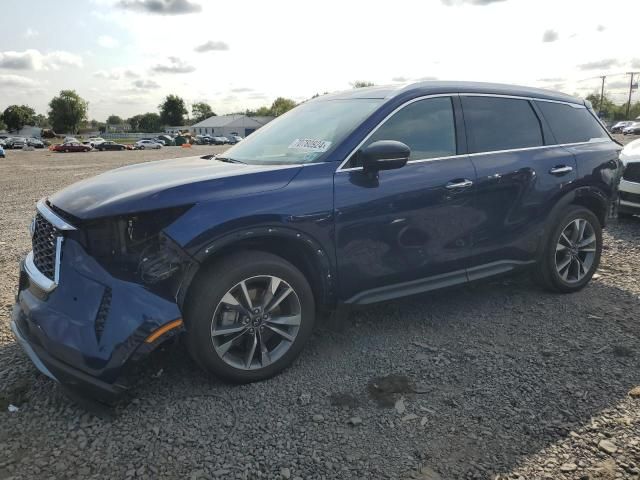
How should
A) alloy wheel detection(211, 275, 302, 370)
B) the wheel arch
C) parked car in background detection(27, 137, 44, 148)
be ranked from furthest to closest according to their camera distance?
1. parked car in background detection(27, 137, 44, 148)
2. alloy wheel detection(211, 275, 302, 370)
3. the wheel arch

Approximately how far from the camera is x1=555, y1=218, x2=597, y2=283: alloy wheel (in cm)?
454

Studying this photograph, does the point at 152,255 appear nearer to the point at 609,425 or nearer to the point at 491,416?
the point at 491,416

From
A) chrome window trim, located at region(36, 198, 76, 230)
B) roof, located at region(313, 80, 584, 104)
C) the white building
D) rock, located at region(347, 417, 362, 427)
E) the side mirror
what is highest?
the white building

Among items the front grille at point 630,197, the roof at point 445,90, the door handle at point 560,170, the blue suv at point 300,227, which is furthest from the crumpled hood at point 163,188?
the front grille at point 630,197

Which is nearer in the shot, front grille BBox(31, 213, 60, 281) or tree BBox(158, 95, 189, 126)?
front grille BBox(31, 213, 60, 281)

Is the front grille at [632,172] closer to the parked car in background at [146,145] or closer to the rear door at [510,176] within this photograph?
the rear door at [510,176]

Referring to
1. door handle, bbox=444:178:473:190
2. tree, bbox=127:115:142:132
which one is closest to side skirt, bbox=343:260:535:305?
door handle, bbox=444:178:473:190

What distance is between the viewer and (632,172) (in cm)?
743

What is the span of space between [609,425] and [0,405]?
135 inches

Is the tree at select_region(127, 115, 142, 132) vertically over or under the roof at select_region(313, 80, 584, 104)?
over

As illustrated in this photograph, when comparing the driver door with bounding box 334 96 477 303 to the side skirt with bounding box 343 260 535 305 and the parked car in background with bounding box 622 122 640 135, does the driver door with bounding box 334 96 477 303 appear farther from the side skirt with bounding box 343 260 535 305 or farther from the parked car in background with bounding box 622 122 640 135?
the parked car in background with bounding box 622 122 640 135

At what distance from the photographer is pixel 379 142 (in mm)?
3283

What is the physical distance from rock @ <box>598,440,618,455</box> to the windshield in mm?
2280

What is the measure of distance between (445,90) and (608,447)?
263 centimetres
